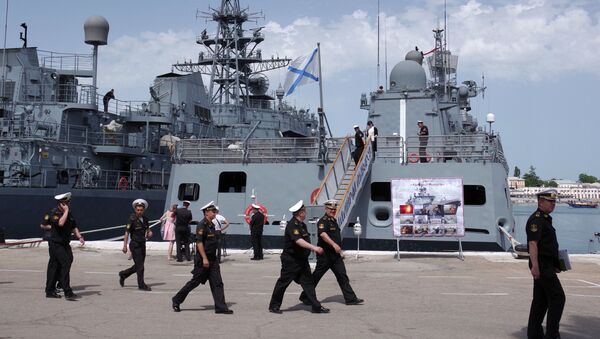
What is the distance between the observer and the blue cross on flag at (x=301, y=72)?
61.7ft

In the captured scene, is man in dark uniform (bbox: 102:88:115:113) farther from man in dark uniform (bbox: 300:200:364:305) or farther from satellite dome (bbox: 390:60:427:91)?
man in dark uniform (bbox: 300:200:364:305)

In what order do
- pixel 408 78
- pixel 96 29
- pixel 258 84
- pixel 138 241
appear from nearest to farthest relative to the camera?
pixel 138 241
pixel 408 78
pixel 96 29
pixel 258 84

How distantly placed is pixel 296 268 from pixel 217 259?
1257 mm

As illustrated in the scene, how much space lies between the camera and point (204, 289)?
37.7 feet

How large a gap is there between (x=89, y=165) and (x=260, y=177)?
34.0ft

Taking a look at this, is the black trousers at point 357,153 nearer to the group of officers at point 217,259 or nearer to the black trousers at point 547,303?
the group of officers at point 217,259

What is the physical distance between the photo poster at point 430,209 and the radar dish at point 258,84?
35843 millimetres

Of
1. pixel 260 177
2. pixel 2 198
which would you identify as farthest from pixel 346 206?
pixel 2 198

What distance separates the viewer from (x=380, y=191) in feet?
66.7

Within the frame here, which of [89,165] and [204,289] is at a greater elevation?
[89,165]

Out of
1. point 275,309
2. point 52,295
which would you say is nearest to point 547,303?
point 275,309

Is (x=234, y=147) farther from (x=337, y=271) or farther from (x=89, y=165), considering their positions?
(x=337, y=271)

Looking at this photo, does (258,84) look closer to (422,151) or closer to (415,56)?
(415,56)

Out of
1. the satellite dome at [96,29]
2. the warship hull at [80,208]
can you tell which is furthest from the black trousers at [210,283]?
the satellite dome at [96,29]
